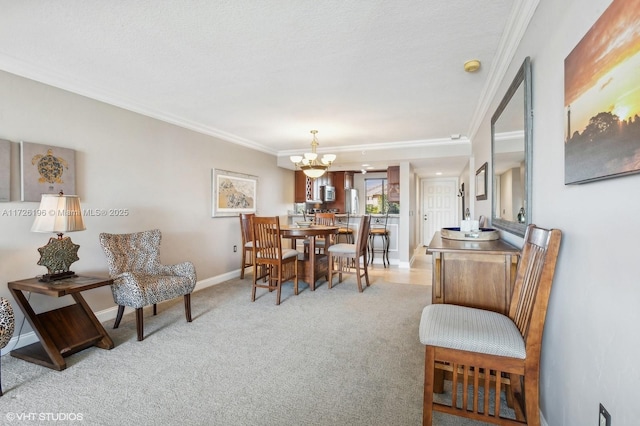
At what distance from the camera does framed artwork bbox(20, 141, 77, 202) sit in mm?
2477

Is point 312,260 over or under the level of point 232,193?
under

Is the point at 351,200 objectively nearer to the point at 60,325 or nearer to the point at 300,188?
the point at 300,188

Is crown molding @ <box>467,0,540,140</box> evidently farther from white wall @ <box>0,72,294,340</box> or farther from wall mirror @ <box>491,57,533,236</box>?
white wall @ <box>0,72,294,340</box>

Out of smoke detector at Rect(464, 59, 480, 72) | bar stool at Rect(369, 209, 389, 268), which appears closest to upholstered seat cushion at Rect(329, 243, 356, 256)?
bar stool at Rect(369, 209, 389, 268)

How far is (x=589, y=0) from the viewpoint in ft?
3.51

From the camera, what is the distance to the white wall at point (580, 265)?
0.86 metres

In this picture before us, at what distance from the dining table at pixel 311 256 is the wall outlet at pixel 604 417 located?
10.3 ft

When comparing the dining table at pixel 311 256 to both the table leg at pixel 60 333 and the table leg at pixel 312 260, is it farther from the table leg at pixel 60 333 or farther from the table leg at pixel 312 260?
the table leg at pixel 60 333

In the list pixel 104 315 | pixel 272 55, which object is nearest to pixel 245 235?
pixel 104 315

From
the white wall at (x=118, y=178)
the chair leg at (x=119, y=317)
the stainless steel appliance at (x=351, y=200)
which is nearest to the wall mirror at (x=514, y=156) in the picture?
the chair leg at (x=119, y=317)

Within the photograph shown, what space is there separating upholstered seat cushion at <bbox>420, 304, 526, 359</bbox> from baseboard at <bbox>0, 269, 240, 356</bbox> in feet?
10.0

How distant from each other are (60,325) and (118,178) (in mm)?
1483

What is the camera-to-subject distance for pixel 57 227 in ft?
7.48

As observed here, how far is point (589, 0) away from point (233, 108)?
3.17m
